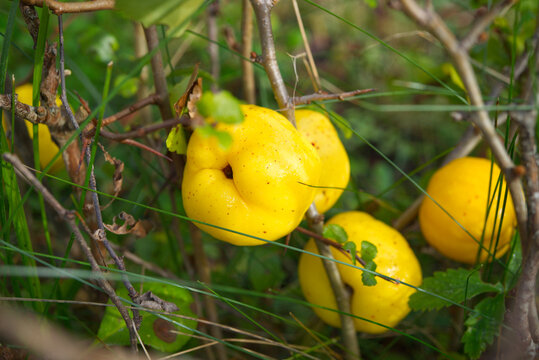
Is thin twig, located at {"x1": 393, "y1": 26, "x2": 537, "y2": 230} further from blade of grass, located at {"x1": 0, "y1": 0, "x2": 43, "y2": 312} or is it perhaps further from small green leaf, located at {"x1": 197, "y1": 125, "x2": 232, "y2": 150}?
blade of grass, located at {"x1": 0, "y1": 0, "x2": 43, "y2": 312}

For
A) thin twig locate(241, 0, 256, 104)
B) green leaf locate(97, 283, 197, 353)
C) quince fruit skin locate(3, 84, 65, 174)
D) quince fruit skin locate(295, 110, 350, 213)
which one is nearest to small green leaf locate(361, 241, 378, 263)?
quince fruit skin locate(295, 110, 350, 213)

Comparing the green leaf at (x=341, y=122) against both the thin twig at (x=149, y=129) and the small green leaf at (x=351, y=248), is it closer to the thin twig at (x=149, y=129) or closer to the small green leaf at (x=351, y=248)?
the small green leaf at (x=351, y=248)

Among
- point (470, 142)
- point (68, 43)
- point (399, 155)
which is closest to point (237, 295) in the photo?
point (470, 142)

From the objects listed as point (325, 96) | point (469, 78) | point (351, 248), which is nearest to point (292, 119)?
point (325, 96)

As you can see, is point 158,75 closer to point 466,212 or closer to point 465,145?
point 466,212

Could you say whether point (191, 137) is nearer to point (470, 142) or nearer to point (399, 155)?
point (470, 142)

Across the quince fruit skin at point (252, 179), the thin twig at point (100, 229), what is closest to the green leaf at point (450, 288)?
the quince fruit skin at point (252, 179)
